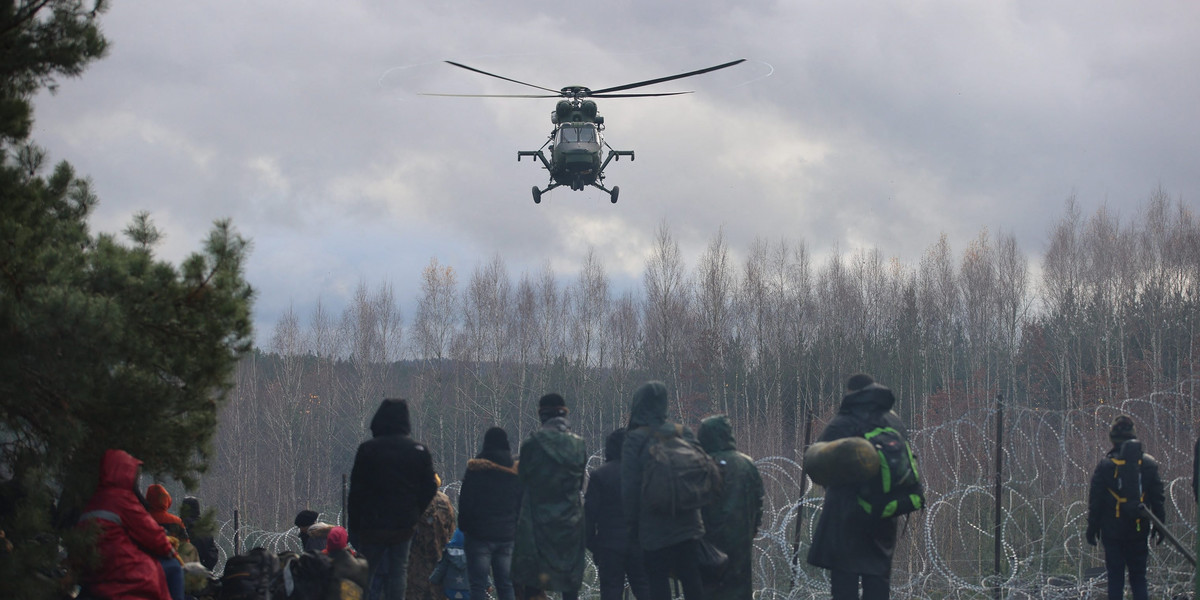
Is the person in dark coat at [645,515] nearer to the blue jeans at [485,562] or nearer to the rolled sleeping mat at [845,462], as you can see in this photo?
the rolled sleeping mat at [845,462]

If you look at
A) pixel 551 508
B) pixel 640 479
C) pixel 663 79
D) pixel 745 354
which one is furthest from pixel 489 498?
pixel 745 354

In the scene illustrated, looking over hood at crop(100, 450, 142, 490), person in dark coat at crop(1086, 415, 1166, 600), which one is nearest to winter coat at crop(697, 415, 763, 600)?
person in dark coat at crop(1086, 415, 1166, 600)

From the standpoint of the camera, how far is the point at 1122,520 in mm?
8203

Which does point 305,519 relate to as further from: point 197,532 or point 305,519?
point 197,532

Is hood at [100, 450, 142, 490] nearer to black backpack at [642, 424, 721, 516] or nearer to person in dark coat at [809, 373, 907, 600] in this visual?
black backpack at [642, 424, 721, 516]

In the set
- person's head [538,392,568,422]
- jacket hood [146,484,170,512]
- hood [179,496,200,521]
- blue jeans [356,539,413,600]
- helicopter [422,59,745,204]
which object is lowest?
blue jeans [356,539,413,600]

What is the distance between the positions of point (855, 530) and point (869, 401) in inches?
30.4

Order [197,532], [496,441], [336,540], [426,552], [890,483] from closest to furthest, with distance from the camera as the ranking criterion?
[197,532]
[890,483]
[336,540]
[496,441]
[426,552]

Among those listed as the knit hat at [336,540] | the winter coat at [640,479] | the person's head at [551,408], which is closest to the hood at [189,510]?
the knit hat at [336,540]

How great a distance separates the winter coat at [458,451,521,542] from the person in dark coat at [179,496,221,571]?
178 centimetres

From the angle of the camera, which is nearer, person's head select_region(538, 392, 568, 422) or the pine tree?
the pine tree

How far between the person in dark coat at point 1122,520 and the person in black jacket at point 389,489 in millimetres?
5140

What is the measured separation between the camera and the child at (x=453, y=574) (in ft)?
27.3

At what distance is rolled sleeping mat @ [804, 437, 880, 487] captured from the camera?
615 cm
